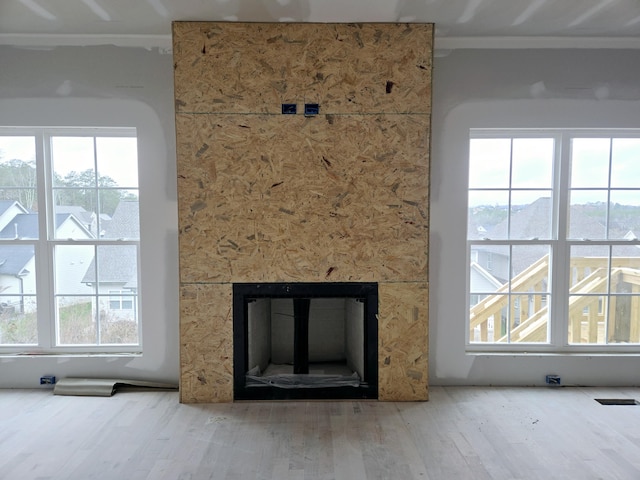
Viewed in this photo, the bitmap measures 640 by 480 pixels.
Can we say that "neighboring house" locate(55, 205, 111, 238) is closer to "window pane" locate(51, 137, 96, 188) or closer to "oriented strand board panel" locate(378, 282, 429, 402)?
"window pane" locate(51, 137, 96, 188)

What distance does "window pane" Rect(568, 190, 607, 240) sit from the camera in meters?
3.63

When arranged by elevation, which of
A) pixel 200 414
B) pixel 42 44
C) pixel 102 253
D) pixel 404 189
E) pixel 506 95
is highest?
pixel 42 44

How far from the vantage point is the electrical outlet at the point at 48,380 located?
11.5 ft

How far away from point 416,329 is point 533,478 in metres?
1.24

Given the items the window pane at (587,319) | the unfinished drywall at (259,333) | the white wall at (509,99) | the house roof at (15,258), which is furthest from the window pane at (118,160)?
the window pane at (587,319)

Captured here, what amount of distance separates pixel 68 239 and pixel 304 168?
2.18 meters

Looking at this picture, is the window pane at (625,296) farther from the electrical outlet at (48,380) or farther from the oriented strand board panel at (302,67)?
the electrical outlet at (48,380)

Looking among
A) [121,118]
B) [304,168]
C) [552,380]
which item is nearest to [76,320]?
[121,118]

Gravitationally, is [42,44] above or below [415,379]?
above

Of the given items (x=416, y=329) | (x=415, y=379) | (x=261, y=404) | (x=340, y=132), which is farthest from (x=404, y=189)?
(x=261, y=404)

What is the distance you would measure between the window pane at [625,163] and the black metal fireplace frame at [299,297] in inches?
94.2

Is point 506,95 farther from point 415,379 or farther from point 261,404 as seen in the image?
point 261,404

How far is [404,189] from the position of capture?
127 inches

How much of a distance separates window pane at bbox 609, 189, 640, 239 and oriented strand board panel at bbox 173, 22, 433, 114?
1.97m
